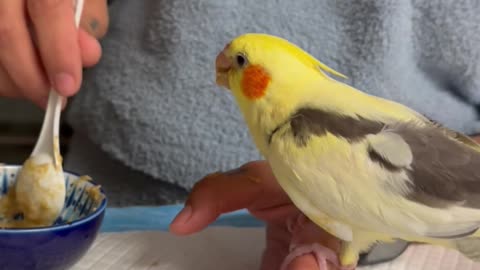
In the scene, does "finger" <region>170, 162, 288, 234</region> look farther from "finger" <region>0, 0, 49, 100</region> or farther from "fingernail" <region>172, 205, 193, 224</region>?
"finger" <region>0, 0, 49, 100</region>

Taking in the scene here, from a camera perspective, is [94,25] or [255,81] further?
[94,25]

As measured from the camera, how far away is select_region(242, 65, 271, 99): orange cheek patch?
34 cm

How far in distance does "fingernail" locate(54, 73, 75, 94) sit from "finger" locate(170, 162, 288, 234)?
10cm

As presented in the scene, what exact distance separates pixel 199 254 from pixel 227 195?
46mm

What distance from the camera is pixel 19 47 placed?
0.46 m

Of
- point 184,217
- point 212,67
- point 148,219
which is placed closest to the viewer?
point 184,217

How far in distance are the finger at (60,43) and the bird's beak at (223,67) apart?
0.37 ft

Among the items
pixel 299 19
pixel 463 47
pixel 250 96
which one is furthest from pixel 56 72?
pixel 463 47

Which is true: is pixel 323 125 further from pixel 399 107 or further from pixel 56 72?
pixel 56 72

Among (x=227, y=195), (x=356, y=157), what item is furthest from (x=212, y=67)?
(x=356, y=157)

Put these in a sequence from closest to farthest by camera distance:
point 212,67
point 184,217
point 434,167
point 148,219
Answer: point 434,167 < point 184,217 < point 148,219 < point 212,67

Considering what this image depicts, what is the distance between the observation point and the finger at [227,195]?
0.41 m

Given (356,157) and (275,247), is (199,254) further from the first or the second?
(356,157)

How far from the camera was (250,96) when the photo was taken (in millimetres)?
341
